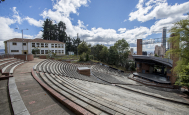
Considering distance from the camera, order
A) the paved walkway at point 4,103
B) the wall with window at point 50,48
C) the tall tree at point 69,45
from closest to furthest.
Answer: the paved walkway at point 4,103, the wall with window at point 50,48, the tall tree at point 69,45

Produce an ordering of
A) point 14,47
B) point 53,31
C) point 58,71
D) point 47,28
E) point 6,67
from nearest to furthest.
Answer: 1. point 6,67
2. point 58,71
3. point 14,47
4. point 47,28
5. point 53,31

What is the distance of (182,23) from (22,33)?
28.3m

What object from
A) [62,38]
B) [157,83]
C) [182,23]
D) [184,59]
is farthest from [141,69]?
[62,38]

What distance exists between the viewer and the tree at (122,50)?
3312 cm

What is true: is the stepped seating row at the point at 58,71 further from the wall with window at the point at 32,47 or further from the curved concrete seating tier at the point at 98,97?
the wall with window at the point at 32,47

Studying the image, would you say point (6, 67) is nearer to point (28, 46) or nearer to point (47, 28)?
point (28, 46)

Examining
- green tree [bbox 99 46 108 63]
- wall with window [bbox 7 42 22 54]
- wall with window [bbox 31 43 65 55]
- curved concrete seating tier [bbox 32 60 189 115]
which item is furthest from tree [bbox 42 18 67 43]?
curved concrete seating tier [bbox 32 60 189 115]

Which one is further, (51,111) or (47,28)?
(47,28)

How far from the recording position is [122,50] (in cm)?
3425

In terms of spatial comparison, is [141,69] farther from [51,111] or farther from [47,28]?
[47,28]

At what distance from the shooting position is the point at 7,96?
4.00m

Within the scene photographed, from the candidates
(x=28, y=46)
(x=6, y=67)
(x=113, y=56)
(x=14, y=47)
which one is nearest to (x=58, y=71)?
(x=6, y=67)

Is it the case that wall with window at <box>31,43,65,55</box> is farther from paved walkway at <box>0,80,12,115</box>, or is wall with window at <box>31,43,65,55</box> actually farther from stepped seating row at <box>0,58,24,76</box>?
paved walkway at <box>0,80,12,115</box>

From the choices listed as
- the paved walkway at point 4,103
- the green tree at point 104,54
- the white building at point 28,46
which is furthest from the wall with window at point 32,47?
the paved walkway at point 4,103
